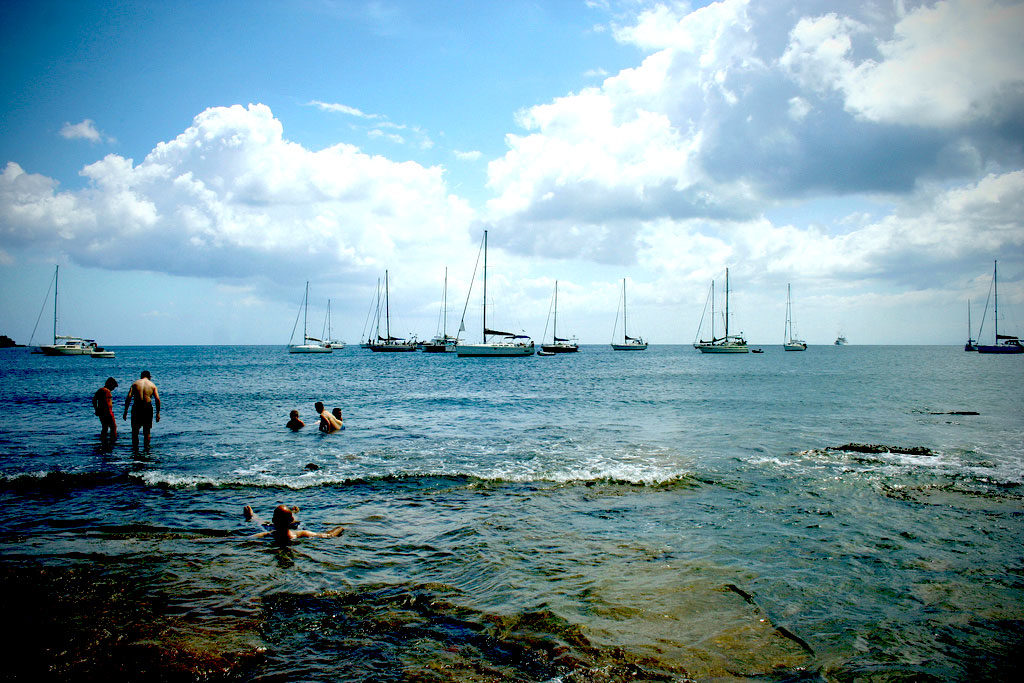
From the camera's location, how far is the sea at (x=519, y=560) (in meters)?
6.11

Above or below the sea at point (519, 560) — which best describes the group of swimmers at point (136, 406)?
above

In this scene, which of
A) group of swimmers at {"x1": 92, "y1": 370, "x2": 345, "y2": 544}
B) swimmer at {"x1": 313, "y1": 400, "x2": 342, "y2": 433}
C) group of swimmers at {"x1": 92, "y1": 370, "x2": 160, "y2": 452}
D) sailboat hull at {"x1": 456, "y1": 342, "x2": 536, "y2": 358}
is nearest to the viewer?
→ group of swimmers at {"x1": 92, "y1": 370, "x2": 345, "y2": 544}

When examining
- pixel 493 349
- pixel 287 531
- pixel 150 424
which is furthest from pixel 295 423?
pixel 493 349

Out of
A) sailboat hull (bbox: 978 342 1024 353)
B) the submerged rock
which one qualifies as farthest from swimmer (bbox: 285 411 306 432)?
sailboat hull (bbox: 978 342 1024 353)

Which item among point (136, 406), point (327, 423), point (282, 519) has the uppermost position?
point (136, 406)

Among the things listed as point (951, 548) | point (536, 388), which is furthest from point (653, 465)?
point (536, 388)

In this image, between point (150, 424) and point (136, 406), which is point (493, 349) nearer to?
point (150, 424)

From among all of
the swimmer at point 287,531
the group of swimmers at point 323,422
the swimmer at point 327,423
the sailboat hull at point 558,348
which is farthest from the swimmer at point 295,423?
the sailboat hull at point 558,348

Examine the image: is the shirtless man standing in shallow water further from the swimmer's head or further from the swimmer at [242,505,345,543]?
the swimmer's head

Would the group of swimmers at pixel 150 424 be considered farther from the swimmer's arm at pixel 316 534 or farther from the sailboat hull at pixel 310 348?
the sailboat hull at pixel 310 348

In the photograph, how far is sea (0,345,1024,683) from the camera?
20.1 ft

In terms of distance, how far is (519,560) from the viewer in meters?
9.18

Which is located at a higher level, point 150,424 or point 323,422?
point 150,424

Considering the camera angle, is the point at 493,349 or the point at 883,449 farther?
the point at 493,349
